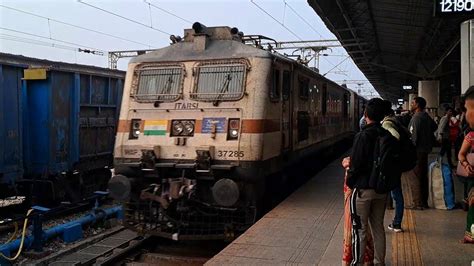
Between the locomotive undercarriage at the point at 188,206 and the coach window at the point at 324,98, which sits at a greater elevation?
the coach window at the point at 324,98

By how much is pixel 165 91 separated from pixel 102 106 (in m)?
4.27

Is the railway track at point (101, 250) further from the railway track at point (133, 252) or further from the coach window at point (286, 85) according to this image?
the coach window at point (286, 85)

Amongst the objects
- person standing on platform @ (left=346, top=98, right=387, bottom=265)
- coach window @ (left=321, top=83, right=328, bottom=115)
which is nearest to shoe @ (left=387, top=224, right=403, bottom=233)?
person standing on platform @ (left=346, top=98, right=387, bottom=265)

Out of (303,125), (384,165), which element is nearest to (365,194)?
(384,165)

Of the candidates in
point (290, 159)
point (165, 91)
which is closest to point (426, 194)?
point (290, 159)

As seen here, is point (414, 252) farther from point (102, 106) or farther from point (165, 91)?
point (102, 106)

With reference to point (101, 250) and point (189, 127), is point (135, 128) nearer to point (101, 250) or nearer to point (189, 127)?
point (189, 127)

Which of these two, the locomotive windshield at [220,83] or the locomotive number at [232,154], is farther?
the locomotive windshield at [220,83]

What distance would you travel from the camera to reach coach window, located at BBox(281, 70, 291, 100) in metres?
8.03

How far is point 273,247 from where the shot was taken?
18.5 feet

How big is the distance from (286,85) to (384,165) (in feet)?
13.3

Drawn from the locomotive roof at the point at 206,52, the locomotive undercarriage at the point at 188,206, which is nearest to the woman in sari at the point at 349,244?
the locomotive undercarriage at the point at 188,206

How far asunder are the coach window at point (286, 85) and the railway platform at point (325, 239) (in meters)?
1.79

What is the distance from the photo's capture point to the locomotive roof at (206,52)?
740 cm
